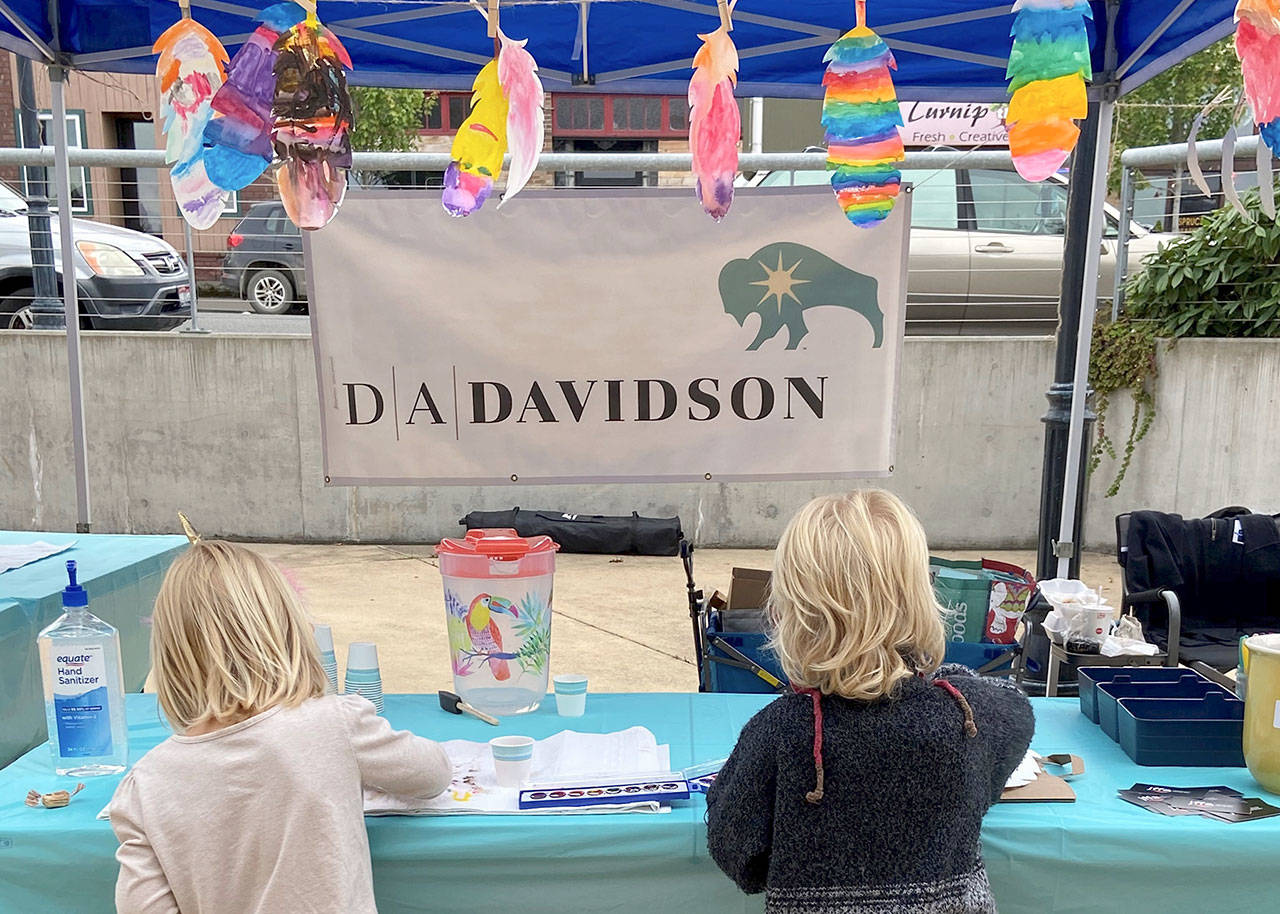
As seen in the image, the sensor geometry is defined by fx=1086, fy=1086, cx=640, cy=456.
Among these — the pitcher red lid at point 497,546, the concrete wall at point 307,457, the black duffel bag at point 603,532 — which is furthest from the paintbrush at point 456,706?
the concrete wall at point 307,457

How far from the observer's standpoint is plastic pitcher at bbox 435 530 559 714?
225cm

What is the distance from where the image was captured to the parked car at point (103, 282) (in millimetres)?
6906

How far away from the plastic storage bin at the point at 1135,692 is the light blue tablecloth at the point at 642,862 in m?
0.33

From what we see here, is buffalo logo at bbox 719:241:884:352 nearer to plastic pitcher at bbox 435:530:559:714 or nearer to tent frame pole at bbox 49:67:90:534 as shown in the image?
plastic pitcher at bbox 435:530:559:714

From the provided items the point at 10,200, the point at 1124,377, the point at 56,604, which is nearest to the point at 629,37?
the point at 56,604

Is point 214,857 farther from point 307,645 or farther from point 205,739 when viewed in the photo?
point 307,645

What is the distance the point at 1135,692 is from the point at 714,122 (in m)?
1.47

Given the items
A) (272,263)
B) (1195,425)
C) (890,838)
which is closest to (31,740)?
(890,838)

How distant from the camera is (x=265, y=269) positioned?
897 cm

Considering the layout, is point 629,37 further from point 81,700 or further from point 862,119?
point 81,700

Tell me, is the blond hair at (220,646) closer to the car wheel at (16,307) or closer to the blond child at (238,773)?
the blond child at (238,773)

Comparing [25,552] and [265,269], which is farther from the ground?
[265,269]

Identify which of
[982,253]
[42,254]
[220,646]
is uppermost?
[982,253]

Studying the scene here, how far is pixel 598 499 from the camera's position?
6582 mm
